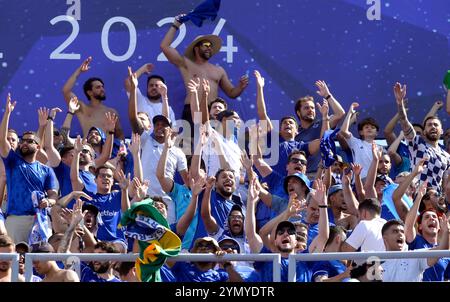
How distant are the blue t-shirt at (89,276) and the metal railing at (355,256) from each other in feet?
4.85

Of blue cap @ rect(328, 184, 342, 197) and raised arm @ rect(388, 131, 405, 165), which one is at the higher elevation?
raised arm @ rect(388, 131, 405, 165)

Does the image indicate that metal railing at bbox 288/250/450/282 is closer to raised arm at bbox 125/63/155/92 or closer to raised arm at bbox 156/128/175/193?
raised arm at bbox 156/128/175/193

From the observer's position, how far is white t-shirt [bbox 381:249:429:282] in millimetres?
10875

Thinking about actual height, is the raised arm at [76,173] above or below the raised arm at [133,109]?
below

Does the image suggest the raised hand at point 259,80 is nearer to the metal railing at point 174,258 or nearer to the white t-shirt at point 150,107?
the white t-shirt at point 150,107

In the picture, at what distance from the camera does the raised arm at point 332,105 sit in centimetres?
1527

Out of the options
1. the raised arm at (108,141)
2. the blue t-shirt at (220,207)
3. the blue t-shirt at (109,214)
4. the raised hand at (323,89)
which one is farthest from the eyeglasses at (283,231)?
the raised hand at (323,89)

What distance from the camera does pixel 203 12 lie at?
A: 1622cm

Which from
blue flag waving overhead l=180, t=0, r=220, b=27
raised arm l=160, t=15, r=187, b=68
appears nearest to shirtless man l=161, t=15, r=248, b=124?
raised arm l=160, t=15, r=187, b=68

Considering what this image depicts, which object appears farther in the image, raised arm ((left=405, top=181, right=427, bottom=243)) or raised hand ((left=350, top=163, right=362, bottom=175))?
raised hand ((left=350, top=163, right=362, bottom=175))

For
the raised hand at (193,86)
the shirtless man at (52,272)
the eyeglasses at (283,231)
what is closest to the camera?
the shirtless man at (52,272)

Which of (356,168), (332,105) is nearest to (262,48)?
(332,105)

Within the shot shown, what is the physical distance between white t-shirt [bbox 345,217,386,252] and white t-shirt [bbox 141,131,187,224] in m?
2.22
